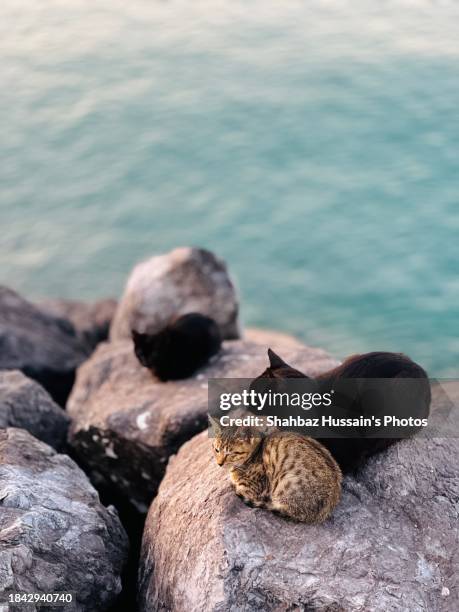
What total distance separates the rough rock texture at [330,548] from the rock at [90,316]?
20.0 feet

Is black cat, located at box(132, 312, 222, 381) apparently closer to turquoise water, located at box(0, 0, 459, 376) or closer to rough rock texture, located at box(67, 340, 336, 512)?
rough rock texture, located at box(67, 340, 336, 512)

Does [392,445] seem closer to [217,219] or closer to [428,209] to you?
[428,209]

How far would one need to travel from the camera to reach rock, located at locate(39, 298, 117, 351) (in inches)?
414

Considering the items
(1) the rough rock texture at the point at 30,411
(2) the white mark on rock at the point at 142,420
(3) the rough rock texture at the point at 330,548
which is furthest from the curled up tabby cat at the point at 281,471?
(1) the rough rock texture at the point at 30,411

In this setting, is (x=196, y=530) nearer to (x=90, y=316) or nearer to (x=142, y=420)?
(x=142, y=420)

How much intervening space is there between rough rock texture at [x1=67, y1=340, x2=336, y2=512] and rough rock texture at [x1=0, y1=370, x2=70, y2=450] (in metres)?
0.16

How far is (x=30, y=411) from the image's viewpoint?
6.17 m

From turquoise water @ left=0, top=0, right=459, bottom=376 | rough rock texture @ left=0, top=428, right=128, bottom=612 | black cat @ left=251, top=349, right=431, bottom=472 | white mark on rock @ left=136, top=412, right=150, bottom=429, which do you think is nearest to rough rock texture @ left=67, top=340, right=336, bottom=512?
white mark on rock @ left=136, top=412, right=150, bottom=429

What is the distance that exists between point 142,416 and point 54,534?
1996 millimetres

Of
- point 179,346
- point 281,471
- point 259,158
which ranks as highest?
point 281,471

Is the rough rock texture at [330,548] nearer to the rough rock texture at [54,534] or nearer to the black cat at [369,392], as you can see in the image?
the black cat at [369,392]

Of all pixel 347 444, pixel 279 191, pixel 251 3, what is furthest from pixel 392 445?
pixel 251 3

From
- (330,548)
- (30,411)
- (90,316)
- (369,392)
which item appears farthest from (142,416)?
(90,316)

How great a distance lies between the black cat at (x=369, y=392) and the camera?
438cm
